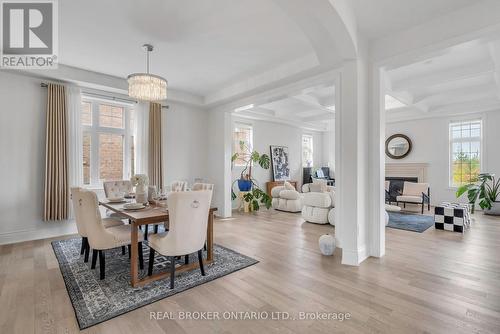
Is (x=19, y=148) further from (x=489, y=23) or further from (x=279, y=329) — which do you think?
(x=489, y=23)

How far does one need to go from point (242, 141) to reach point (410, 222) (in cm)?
451

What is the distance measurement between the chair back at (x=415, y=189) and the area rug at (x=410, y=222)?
86 centimetres

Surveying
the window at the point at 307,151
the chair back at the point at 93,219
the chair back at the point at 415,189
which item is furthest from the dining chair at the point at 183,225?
the window at the point at 307,151

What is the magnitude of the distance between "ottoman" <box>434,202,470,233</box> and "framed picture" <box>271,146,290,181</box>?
165 inches

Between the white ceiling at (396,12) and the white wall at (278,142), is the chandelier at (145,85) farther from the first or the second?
the white wall at (278,142)

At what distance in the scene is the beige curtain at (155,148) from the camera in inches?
199

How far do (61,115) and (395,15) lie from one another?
5003 mm

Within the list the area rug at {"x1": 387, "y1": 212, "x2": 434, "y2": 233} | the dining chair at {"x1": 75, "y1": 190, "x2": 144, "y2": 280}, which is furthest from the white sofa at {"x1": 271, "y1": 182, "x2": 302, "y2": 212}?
the dining chair at {"x1": 75, "y1": 190, "x2": 144, "y2": 280}

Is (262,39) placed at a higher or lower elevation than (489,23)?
higher

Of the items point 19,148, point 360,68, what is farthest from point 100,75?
point 360,68

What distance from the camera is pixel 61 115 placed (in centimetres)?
413

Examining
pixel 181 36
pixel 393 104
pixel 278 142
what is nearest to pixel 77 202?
pixel 181 36

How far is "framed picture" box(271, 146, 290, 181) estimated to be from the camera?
7781 millimetres

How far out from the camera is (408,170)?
7.63 metres
